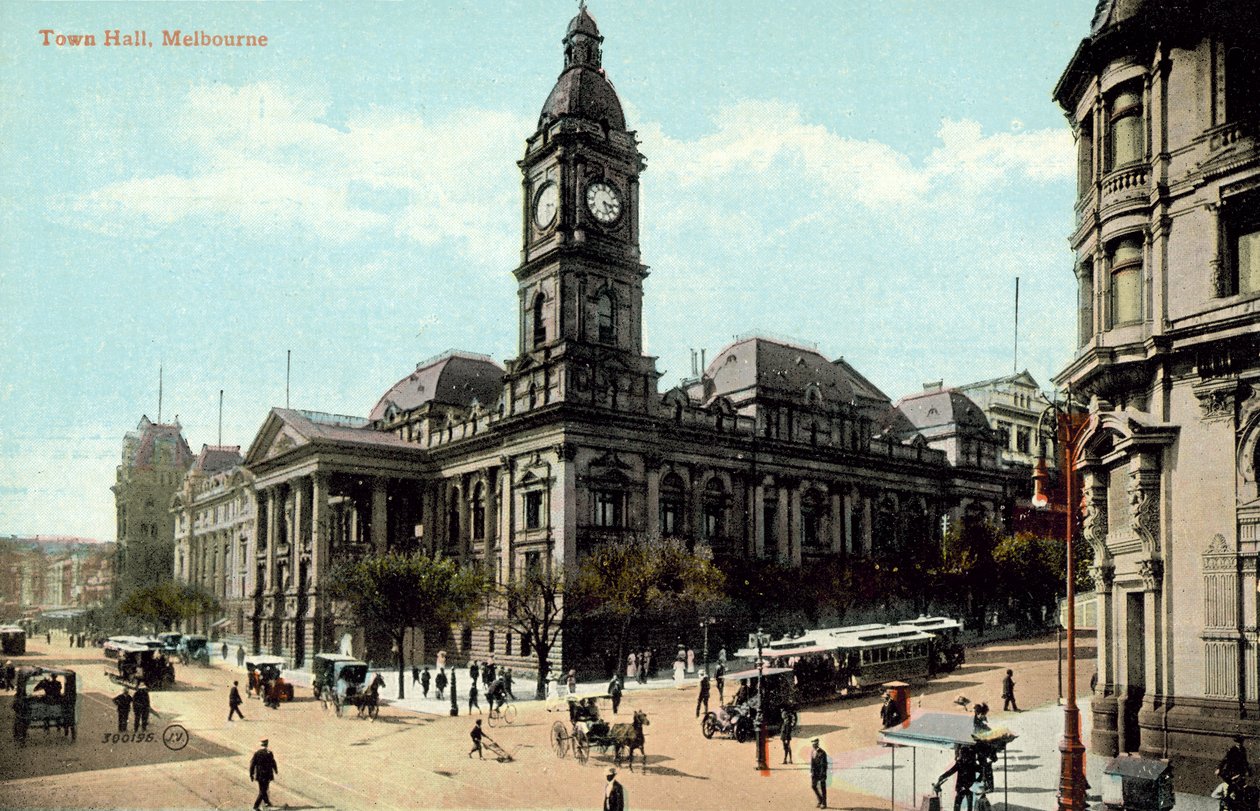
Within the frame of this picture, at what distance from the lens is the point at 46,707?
32.1 m

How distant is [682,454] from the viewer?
63.2 meters

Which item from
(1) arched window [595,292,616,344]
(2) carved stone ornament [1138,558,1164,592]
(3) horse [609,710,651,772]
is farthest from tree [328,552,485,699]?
(2) carved stone ornament [1138,558,1164,592]

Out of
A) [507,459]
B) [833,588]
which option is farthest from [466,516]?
[833,588]

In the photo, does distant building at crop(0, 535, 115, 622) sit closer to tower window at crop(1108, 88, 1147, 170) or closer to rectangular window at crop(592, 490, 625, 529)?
rectangular window at crop(592, 490, 625, 529)

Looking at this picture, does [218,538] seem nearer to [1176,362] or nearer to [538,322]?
[538,322]

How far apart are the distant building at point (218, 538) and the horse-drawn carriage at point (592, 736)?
5700cm

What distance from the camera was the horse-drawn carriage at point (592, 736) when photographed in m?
30.1

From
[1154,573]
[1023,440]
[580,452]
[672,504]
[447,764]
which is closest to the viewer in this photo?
[1154,573]

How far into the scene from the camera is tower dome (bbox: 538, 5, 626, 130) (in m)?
61.3

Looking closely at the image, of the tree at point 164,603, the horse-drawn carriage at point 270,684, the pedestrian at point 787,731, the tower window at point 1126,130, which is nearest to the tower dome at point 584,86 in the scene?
the horse-drawn carriage at point 270,684

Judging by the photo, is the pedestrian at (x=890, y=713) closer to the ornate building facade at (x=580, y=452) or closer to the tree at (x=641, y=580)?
the tree at (x=641, y=580)

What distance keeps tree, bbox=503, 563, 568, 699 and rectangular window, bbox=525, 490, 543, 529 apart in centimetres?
324

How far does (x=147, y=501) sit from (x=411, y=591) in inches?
1083

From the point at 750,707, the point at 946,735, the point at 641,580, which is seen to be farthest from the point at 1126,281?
the point at 641,580
